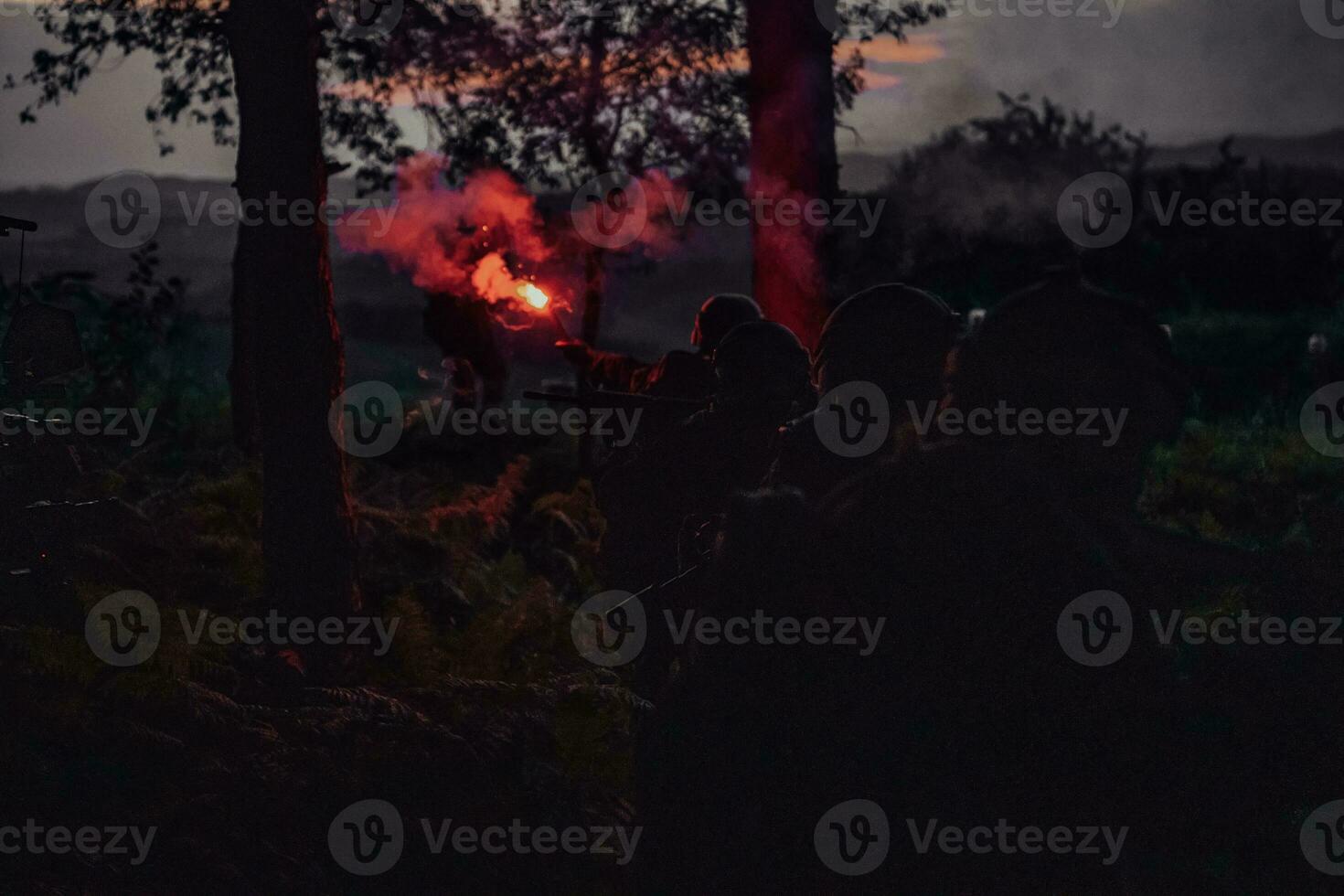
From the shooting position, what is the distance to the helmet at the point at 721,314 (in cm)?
777

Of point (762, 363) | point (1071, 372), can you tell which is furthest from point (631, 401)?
point (1071, 372)

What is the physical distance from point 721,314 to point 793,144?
4235 millimetres

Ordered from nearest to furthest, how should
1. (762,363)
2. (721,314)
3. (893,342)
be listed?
(893,342) < (762,363) < (721,314)

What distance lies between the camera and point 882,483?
2803 millimetres

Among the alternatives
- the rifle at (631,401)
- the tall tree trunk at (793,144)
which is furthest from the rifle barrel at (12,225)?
the tall tree trunk at (793,144)

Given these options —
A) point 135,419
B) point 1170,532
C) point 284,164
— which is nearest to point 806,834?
point 1170,532

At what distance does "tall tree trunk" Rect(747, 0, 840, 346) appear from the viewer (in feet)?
37.8

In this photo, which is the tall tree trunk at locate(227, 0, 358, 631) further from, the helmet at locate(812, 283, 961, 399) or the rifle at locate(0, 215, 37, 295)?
the helmet at locate(812, 283, 961, 399)

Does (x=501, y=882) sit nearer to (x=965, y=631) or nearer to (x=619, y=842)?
(x=619, y=842)

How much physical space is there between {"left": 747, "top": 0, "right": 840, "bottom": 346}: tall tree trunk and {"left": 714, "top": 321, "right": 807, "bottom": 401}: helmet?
16.9ft

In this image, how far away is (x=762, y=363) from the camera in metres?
6.46

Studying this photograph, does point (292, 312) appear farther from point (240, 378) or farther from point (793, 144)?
point (240, 378)

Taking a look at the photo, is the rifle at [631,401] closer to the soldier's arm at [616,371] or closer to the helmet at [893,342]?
the soldier's arm at [616,371]

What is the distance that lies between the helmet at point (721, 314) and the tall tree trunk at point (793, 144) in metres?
3.88
